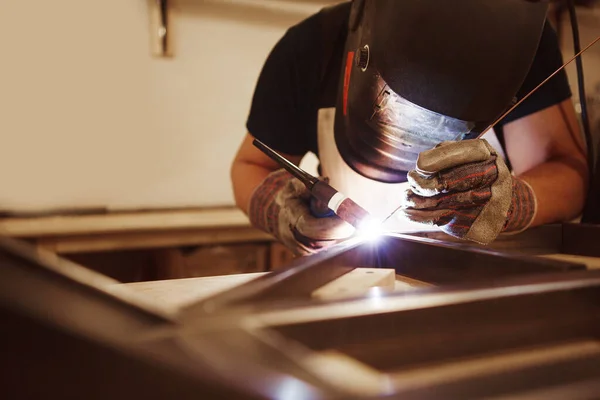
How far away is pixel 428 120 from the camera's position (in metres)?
0.78

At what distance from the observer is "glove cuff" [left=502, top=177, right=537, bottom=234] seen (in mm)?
919

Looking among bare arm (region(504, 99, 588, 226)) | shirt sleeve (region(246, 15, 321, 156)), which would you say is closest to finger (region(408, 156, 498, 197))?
bare arm (region(504, 99, 588, 226))

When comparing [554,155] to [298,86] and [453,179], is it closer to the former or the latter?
[453,179]

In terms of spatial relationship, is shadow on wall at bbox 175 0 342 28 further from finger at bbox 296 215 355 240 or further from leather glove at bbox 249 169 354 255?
finger at bbox 296 215 355 240

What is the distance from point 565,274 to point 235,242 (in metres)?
1.53

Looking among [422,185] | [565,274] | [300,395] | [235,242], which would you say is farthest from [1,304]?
[235,242]

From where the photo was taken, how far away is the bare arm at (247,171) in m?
1.27

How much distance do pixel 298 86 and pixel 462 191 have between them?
27.8 inches

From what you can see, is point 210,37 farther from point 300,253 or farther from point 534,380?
point 534,380

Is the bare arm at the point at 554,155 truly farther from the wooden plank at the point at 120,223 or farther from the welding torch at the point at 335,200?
the wooden plank at the point at 120,223

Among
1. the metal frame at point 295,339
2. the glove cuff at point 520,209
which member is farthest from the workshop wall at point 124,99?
the metal frame at point 295,339

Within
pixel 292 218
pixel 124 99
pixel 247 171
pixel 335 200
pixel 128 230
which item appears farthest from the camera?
pixel 124 99

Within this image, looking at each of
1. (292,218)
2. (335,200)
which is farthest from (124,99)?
(335,200)

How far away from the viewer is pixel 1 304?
0.89 ft
